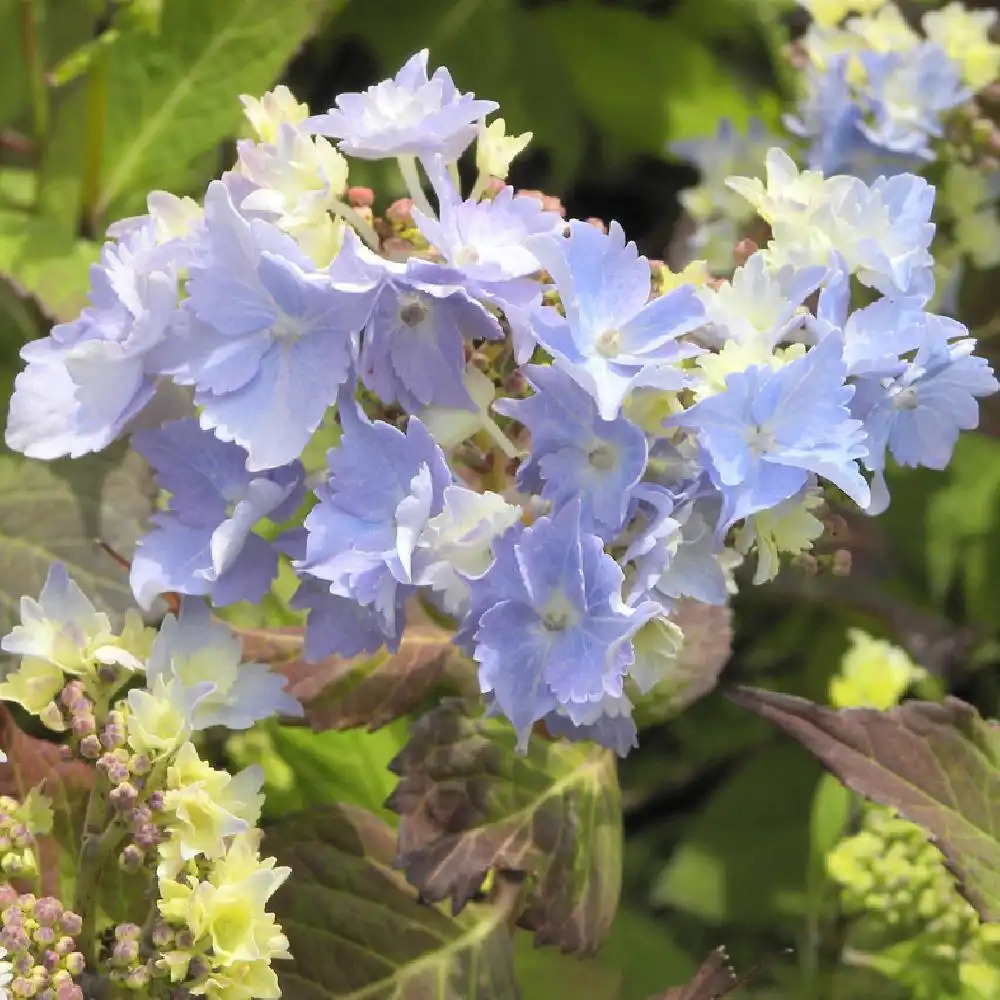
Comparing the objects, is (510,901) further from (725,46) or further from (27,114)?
(725,46)


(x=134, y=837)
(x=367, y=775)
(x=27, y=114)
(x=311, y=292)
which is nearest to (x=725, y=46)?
(x=27, y=114)

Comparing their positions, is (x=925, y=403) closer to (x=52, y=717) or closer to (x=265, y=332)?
(x=265, y=332)

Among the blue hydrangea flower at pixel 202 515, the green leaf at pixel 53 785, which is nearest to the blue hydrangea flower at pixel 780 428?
the blue hydrangea flower at pixel 202 515

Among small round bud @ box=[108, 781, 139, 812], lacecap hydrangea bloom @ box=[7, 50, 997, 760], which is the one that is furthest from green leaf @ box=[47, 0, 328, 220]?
small round bud @ box=[108, 781, 139, 812]

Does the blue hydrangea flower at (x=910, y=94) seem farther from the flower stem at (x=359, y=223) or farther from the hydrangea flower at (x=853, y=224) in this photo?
the flower stem at (x=359, y=223)

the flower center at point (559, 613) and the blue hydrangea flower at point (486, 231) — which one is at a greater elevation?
the blue hydrangea flower at point (486, 231)
